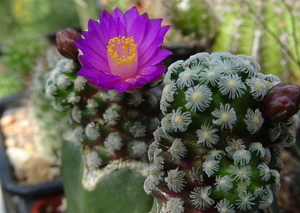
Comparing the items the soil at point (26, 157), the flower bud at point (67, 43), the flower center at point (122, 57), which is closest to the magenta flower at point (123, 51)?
the flower center at point (122, 57)

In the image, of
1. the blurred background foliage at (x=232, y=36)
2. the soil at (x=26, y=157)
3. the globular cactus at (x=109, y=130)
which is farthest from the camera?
the soil at (x=26, y=157)

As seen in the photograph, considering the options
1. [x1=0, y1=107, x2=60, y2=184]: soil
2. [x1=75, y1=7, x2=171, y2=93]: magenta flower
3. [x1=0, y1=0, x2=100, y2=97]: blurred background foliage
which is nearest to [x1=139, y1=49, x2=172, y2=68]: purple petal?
[x1=75, y1=7, x2=171, y2=93]: magenta flower

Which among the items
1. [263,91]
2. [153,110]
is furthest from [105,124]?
[263,91]

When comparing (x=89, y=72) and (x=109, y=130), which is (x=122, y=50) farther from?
(x=109, y=130)

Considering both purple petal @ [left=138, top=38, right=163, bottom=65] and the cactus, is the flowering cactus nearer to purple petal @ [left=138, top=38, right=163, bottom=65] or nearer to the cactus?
purple petal @ [left=138, top=38, right=163, bottom=65]

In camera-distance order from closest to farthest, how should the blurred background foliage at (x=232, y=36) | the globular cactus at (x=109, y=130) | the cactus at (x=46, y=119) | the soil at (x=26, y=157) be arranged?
the globular cactus at (x=109, y=130) → the blurred background foliage at (x=232, y=36) → the cactus at (x=46, y=119) → the soil at (x=26, y=157)

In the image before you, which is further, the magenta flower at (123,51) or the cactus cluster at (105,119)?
the cactus cluster at (105,119)

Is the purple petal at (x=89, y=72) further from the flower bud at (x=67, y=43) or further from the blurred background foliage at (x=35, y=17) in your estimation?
the blurred background foliage at (x=35, y=17)
